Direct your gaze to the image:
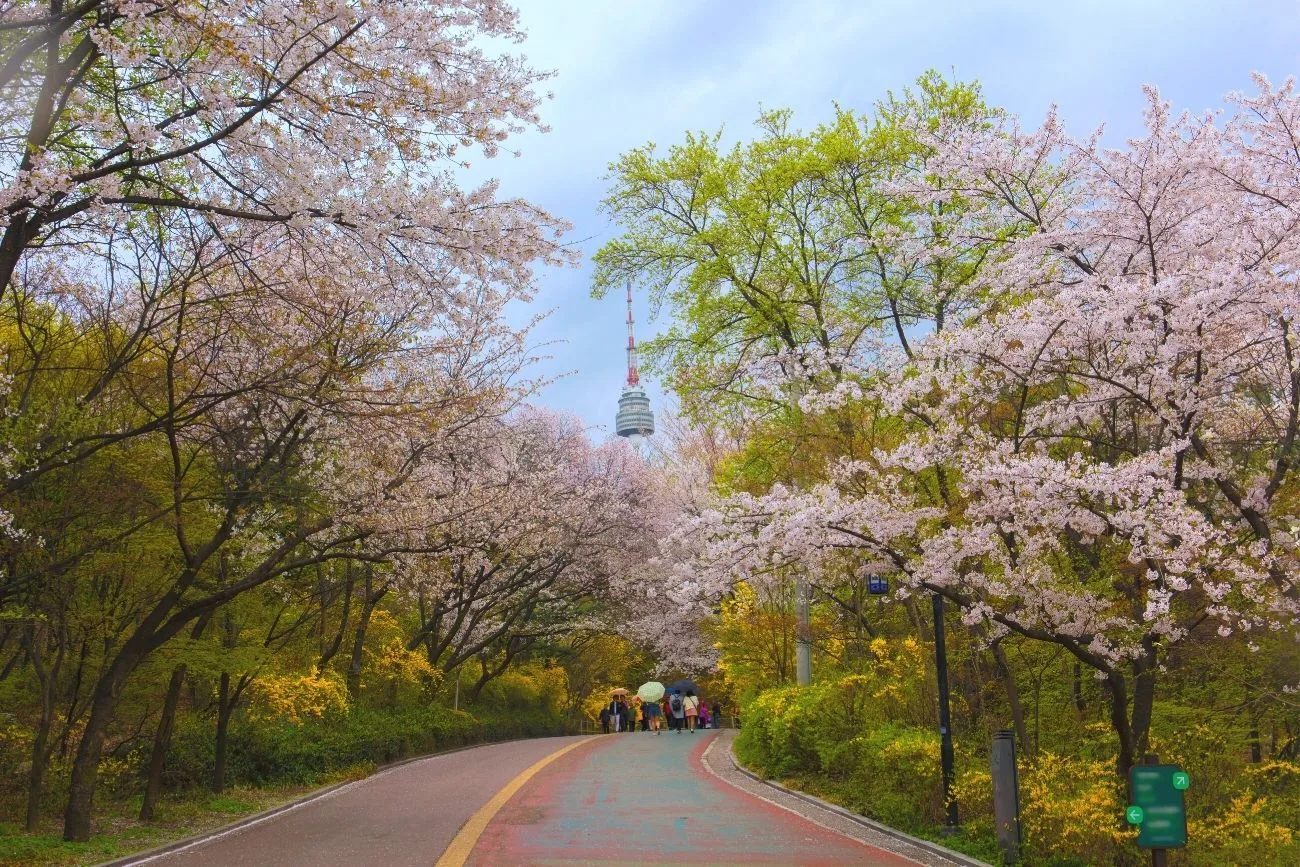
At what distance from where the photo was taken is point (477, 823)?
39.4ft

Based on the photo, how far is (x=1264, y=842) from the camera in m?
8.17

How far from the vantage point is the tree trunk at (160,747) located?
12.6m

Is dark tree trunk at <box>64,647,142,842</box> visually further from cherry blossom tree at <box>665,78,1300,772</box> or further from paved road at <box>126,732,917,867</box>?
cherry blossom tree at <box>665,78,1300,772</box>

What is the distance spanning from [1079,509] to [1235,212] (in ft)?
10.0

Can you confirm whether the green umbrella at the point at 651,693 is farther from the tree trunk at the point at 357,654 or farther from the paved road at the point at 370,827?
the paved road at the point at 370,827

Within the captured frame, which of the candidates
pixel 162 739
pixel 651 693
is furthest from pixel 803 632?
pixel 651 693

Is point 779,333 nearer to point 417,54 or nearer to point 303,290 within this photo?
point 303,290

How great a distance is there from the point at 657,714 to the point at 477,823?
76.4 ft

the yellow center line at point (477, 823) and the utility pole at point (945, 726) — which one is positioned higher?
the utility pole at point (945, 726)

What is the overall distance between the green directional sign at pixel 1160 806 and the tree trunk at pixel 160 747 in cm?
1056

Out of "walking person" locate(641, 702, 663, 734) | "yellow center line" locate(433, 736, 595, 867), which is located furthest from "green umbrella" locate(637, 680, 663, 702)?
"yellow center line" locate(433, 736, 595, 867)

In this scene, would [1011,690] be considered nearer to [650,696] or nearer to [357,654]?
[357,654]

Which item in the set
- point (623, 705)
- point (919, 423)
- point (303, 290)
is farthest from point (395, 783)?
point (623, 705)

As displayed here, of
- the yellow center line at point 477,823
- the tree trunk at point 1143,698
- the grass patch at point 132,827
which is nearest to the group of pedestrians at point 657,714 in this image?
the yellow center line at point 477,823
